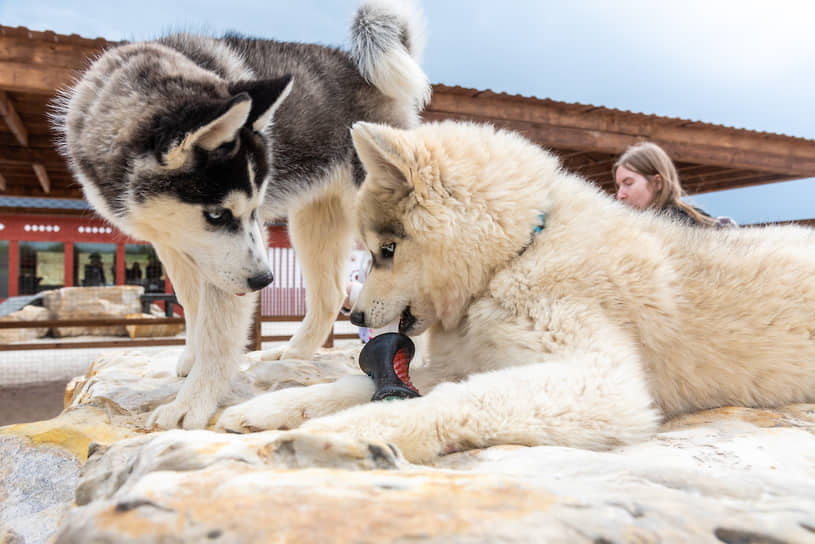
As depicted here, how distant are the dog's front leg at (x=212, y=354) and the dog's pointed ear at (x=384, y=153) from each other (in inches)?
32.9

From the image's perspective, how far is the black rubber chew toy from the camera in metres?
1.65

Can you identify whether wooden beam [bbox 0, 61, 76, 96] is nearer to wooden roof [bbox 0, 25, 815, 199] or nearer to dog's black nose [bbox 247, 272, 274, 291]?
wooden roof [bbox 0, 25, 815, 199]

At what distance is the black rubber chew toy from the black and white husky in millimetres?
580

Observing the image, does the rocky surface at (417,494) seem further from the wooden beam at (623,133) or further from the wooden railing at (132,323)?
the wooden railing at (132,323)

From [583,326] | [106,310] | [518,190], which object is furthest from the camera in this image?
[106,310]

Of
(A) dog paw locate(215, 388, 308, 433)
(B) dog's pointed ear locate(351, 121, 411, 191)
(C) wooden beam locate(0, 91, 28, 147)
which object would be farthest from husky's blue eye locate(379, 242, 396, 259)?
(C) wooden beam locate(0, 91, 28, 147)

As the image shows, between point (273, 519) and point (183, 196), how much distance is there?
1.63 metres

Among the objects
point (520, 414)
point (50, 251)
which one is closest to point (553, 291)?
point (520, 414)

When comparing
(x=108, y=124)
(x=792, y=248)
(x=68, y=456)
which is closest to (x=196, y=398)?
(x=68, y=456)

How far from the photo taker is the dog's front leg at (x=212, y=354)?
2041 mm

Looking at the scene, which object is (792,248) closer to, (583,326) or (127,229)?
(583,326)

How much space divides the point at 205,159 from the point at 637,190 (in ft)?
11.0

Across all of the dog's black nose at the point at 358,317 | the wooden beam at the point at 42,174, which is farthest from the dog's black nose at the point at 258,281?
the wooden beam at the point at 42,174

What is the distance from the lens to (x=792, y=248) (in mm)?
2082
